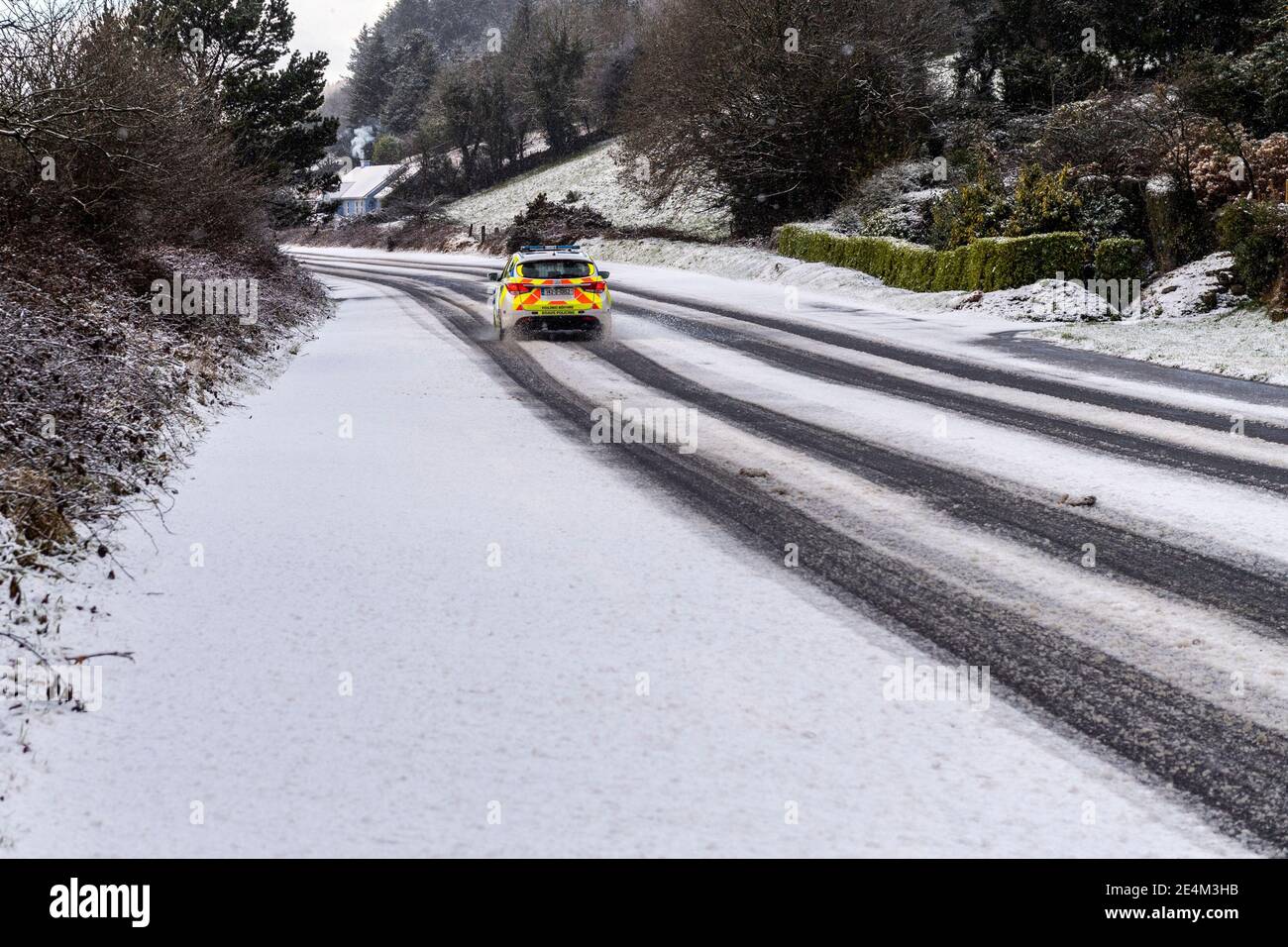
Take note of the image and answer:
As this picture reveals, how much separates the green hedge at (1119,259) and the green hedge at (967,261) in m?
0.55

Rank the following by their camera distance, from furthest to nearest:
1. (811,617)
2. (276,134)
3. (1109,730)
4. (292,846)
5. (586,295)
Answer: (276,134), (586,295), (811,617), (1109,730), (292,846)

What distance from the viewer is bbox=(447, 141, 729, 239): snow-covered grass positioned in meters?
43.6

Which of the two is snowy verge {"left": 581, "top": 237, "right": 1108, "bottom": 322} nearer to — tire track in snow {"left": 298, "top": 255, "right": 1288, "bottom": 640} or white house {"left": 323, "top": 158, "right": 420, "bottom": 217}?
tire track in snow {"left": 298, "top": 255, "right": 1288, "bottom": 640}

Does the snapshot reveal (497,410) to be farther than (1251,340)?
No

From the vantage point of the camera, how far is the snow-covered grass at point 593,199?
143 feet

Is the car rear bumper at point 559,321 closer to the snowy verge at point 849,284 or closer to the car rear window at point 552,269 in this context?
the car rear window at point 552,269

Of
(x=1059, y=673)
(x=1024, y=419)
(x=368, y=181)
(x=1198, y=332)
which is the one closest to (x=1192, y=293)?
(x=1198, y=332)

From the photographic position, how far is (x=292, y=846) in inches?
A: 134

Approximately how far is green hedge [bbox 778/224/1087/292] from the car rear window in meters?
8.24

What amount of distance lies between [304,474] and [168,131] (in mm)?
8985

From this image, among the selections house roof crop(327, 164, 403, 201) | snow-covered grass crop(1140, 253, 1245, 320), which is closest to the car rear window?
snow-covered grass crop(1140, 253, 1245, 320)
